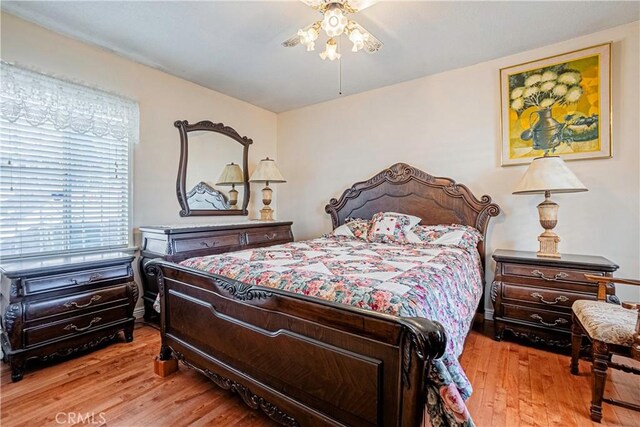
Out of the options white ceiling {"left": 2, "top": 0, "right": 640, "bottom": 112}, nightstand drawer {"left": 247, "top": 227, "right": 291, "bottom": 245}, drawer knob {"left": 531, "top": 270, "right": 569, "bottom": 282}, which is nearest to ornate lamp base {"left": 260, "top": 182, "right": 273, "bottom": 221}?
nightstand drawer {"left": 247, "top": 227, "right": 291, "bottom": 245}

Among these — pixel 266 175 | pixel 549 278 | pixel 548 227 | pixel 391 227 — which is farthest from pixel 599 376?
pixel 266 175

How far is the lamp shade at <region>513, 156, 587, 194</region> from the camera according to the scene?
7.64 feet

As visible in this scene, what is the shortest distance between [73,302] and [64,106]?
63.5 inches

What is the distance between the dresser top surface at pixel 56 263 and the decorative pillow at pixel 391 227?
227 cm

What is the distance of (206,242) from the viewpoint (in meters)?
3.01

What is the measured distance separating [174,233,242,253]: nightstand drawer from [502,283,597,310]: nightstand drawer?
2.63 meters

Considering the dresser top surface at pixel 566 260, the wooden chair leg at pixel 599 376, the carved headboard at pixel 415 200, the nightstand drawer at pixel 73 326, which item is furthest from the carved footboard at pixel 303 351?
the carved headboard at pixel 415 200

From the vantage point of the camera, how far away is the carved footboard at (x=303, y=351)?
1052 mm

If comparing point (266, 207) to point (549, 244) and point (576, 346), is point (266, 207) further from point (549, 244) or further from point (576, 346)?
point (576, 346)

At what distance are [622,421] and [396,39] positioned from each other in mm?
2975

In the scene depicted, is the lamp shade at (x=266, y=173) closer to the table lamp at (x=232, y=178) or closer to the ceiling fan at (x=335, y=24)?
the table lamp at (x=232, y=178)

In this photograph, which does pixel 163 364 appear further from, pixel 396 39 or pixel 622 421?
pixel 396 39

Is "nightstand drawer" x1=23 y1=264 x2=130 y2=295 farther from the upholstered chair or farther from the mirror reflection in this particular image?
the upholstered chair

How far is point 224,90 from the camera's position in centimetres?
375
